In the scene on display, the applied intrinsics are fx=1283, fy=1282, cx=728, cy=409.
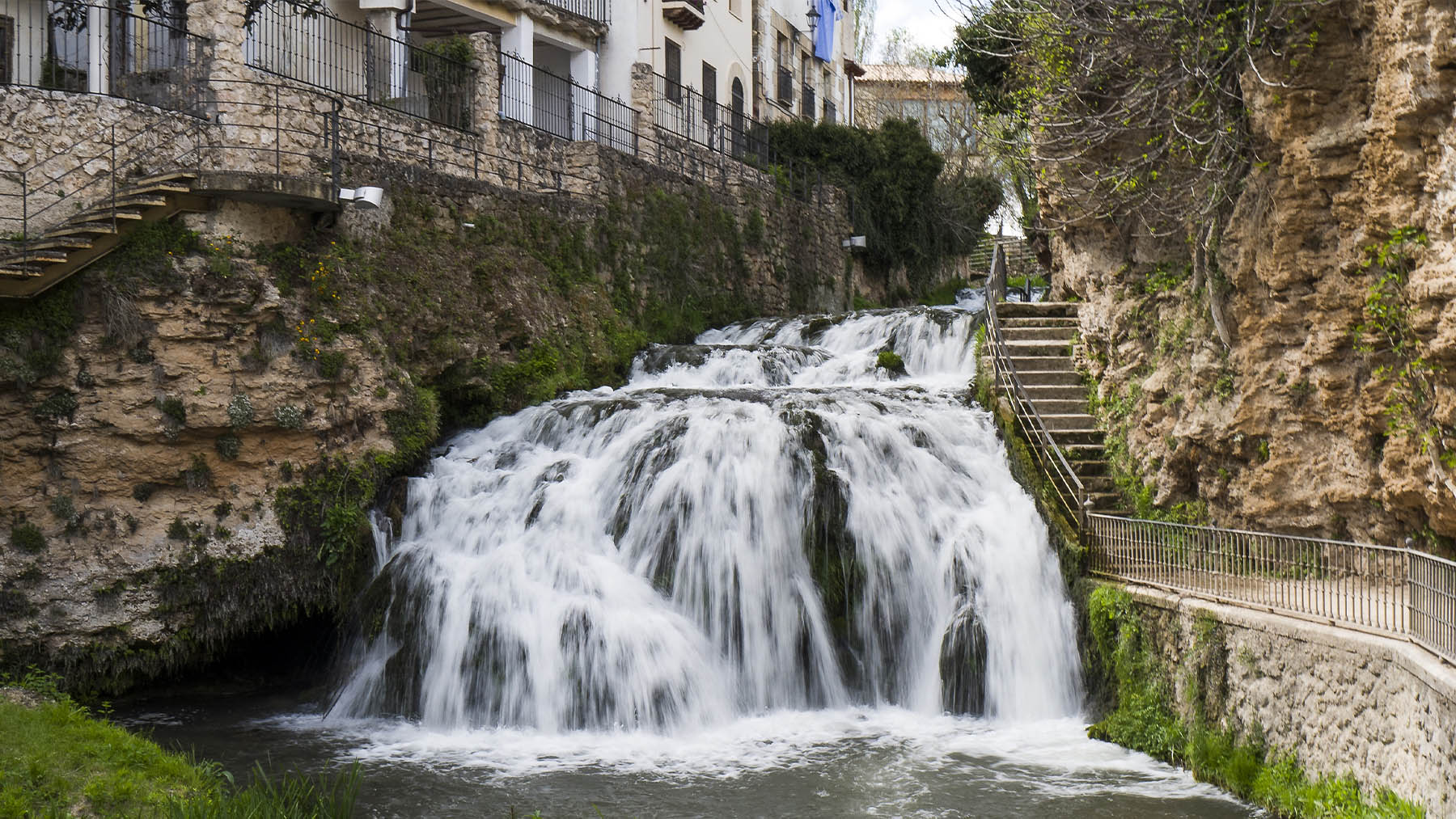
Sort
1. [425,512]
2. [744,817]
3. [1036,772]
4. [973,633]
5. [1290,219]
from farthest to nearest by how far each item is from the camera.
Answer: [425,512]
[973,633]
[1290,219]
[1036,772]
[744,817]

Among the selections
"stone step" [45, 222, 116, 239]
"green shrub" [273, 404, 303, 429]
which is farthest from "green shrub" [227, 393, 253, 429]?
"stone step" [45, 222, 116, 239]

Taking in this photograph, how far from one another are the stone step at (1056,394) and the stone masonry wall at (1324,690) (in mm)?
4635

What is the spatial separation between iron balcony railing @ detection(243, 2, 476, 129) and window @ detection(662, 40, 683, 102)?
8.20 meters

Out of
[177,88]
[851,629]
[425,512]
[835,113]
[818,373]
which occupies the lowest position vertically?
[851,629]

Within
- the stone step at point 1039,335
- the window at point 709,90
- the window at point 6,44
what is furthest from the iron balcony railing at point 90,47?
the window at point 709,90

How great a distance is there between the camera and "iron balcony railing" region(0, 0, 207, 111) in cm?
1770

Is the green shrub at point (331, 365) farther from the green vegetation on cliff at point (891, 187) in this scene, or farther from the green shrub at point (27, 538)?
the green vegetation on cliff at point (891, 187)

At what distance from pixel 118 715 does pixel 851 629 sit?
25.1 feet

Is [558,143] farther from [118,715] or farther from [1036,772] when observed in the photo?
[1036,772]

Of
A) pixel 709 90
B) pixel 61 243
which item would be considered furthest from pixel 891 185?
pixel 61 243

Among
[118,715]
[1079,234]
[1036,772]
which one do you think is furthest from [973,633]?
[118,715]

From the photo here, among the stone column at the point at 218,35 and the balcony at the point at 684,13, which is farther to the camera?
the balcony at the point at 684,13

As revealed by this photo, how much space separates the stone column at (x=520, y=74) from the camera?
25344 mm

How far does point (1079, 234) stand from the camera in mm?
16766
